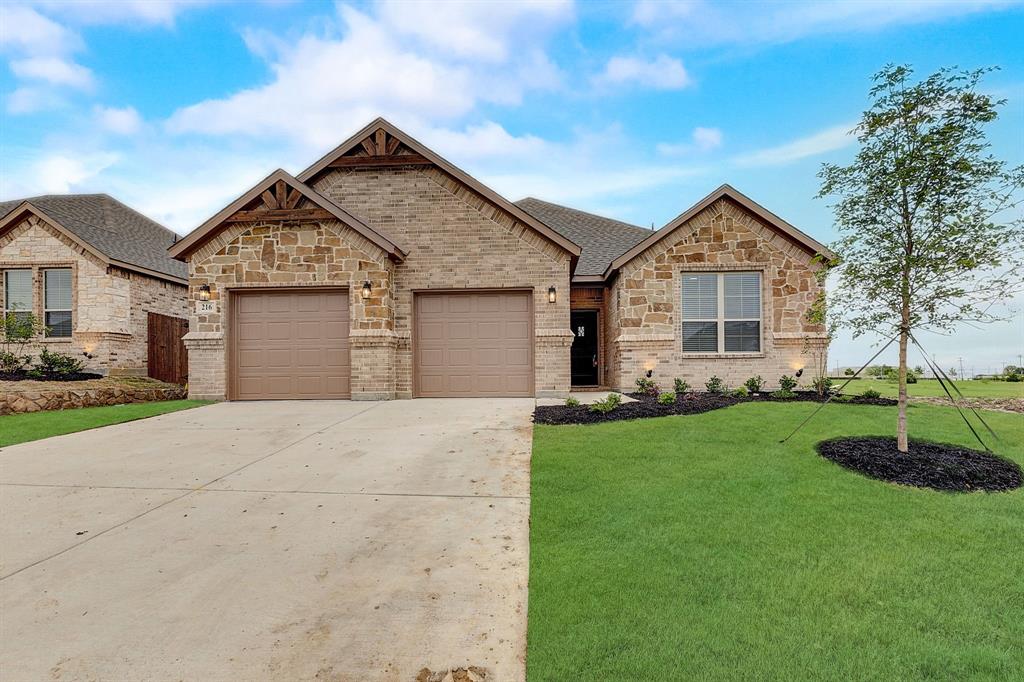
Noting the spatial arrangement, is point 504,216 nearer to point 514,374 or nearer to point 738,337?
point 514,374

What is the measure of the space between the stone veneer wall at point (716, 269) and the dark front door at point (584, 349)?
2.73m

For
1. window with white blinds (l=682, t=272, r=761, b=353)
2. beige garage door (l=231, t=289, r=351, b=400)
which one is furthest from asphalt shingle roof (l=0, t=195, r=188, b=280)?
window with white blinds (l=682, t=272, r=761, b=353)

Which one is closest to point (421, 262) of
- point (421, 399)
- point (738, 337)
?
point (421, 399)

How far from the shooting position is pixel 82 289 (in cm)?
1412

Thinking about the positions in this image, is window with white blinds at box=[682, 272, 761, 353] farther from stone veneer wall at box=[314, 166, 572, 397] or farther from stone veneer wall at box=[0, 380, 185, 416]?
stone veneer wall at box=[0, 380, 185, 416]

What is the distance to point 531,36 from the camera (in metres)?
12.7

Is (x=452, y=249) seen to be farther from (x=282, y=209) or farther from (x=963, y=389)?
(x=963, y=389)

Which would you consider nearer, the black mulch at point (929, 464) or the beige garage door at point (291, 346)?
the black mulch at point (929, 464)

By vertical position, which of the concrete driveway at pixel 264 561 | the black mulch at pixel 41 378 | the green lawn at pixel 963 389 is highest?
the black mulch at pixel 41 378

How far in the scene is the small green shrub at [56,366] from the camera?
1217 cm

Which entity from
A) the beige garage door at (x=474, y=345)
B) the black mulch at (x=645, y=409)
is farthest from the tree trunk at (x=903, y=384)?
the beige garage door at (x=474, y=345)

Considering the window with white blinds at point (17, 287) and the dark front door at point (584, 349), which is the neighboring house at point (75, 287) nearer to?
the window with white blinds at point (17, 287)

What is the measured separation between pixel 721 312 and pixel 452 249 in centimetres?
767

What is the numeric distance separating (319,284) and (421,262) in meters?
2.58
